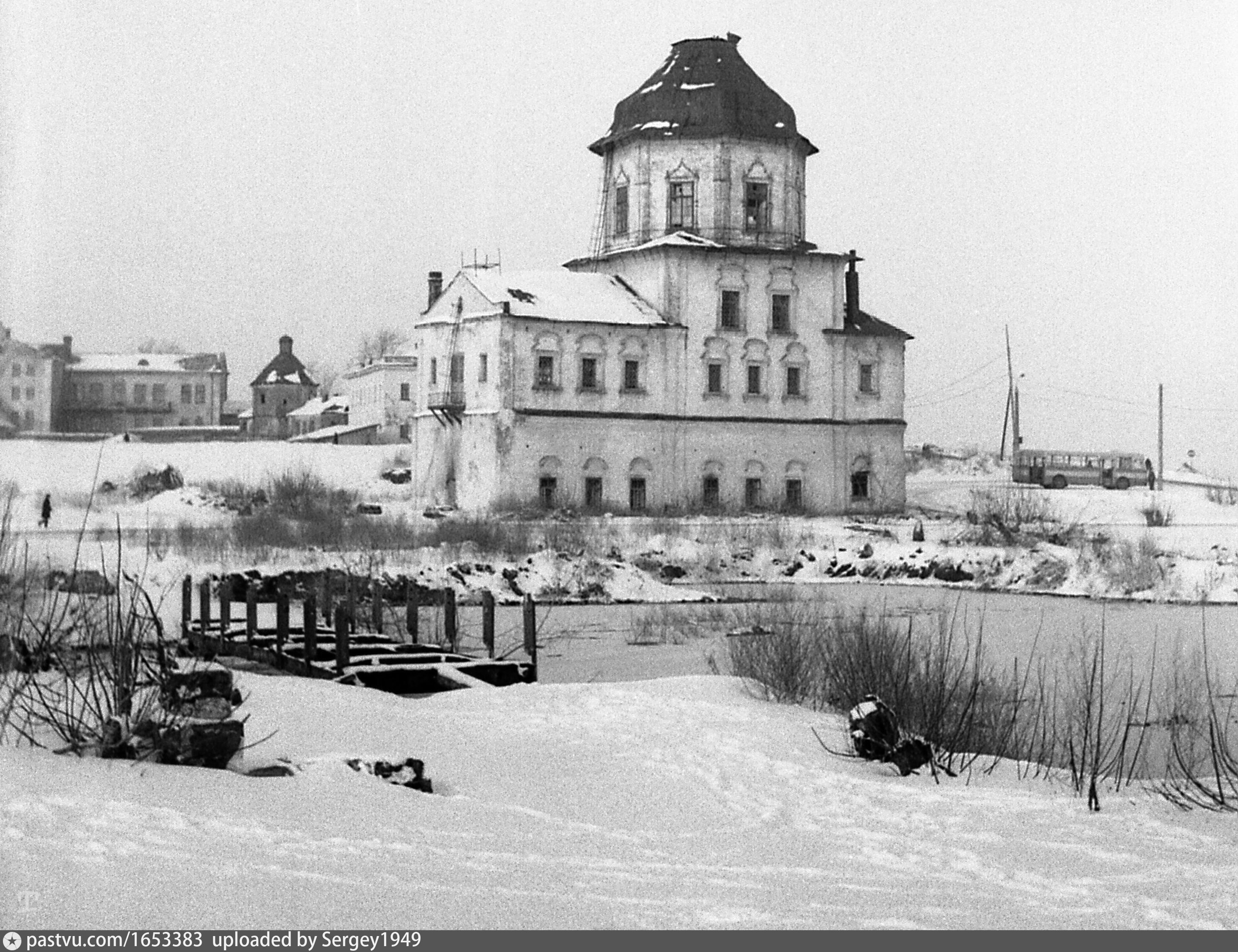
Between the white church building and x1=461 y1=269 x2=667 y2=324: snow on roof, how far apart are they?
0.06 metres

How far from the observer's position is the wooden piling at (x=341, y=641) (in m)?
14.1

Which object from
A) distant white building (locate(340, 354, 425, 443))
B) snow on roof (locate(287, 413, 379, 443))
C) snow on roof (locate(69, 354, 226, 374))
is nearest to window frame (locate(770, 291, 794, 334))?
snow on roof (locate(69, 354, 226, 374))

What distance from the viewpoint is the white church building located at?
3931cm

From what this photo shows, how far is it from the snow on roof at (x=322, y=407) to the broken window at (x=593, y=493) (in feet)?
98.8

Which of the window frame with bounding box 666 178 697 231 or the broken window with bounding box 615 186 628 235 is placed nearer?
the window frame with bounding box 666 178 697 231

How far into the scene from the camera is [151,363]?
43969 mm

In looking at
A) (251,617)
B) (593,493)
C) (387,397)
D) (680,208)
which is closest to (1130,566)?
(593,493)

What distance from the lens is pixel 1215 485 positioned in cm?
4831

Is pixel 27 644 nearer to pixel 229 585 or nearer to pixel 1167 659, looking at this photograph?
pixel 229 585

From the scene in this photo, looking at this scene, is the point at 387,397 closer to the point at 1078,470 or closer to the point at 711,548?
the point at 1078,470

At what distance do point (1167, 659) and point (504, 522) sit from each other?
65.0ft

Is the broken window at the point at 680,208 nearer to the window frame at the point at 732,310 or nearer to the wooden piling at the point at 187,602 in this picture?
the window frame at the point at 732,310

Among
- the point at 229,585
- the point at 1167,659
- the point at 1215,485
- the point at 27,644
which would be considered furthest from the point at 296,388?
the point at 27,644

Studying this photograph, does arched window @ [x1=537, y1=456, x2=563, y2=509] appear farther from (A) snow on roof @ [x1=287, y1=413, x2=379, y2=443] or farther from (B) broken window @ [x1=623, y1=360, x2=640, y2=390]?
(A) snow on roof @ [x1=287, y1=413, x2=379, y2=443]
